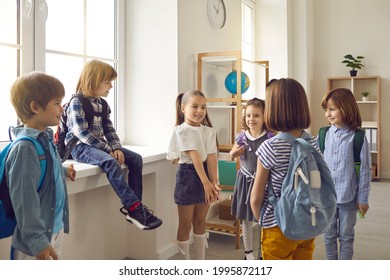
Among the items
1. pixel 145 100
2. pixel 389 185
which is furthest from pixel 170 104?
pixel 389 185

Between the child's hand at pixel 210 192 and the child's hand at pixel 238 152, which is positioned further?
the child's hand at pixel 238 152

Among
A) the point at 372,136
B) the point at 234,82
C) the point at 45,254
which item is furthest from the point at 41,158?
the point at 372,136

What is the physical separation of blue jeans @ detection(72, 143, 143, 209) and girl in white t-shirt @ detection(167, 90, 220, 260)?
0.21 metres

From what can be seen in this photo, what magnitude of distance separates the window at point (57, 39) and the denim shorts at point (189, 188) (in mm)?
877

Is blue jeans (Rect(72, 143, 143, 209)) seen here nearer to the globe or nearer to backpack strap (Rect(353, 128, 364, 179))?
backpack strap (Rect(353, 128, 364, 179))

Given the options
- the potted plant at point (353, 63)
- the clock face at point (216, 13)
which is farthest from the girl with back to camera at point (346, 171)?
the potted plant at point (353, 63)

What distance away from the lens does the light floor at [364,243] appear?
2.62 meters

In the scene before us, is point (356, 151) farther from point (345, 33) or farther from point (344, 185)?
point (345, 33)

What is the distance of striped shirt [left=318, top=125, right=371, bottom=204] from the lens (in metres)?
2.03

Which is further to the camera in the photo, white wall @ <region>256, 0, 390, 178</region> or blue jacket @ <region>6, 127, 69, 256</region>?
white wall @ <region>256, 0, 390, 178</region>

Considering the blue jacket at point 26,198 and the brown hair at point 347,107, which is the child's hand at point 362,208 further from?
the blue jacket at point 26,198

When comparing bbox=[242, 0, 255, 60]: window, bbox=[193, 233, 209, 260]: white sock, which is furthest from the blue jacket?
bbox=[242, 0, 255, 60]: window

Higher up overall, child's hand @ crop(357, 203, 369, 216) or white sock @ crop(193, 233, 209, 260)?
child's hand @ crop(357, 203, 369, 216)
